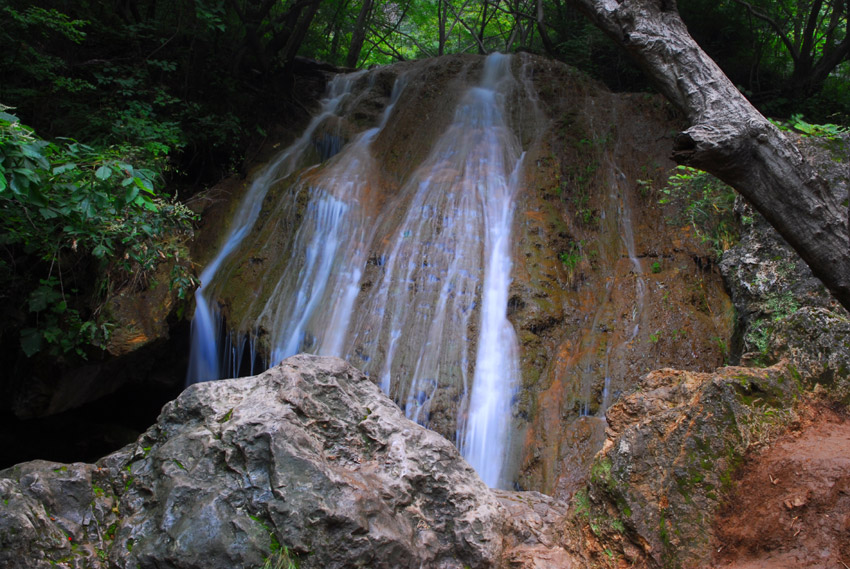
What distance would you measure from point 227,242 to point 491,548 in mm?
7328

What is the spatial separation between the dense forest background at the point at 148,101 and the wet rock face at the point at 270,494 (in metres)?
1.81

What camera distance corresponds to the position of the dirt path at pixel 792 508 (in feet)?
7.95

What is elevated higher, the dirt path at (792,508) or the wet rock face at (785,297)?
the wet rock face at (785,297)

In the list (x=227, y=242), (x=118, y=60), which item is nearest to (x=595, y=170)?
(x=227, y=242)

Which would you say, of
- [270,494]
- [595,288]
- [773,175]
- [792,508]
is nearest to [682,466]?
[792,508]

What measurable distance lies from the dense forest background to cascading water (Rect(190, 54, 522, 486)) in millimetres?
1525

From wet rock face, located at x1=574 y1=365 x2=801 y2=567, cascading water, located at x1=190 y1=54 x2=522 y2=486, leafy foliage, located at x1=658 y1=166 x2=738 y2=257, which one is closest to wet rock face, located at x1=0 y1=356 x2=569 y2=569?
wet rock face, located at x1=574 y1=365 x2=801 y2=567

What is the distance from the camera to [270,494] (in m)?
2.87

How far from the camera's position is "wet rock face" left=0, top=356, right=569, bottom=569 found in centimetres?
277

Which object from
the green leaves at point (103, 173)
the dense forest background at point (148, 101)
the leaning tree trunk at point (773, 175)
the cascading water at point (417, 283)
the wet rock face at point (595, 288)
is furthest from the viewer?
the cascading water at point (417, 283)

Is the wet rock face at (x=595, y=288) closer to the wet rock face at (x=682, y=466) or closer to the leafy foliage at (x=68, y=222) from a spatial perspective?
the wet rock face at (x=682, y=466)

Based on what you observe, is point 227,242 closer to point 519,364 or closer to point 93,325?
point 93,325

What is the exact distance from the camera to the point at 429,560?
9.83ft

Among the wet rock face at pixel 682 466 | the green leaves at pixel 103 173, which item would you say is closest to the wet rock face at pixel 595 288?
the wet rock face at pixel 682 466
